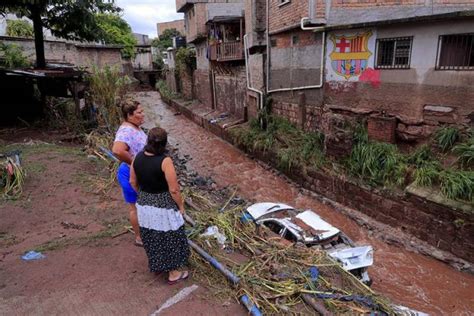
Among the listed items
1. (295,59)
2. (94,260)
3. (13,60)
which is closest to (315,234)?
(94,260)

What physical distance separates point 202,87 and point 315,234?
18999 millimetres

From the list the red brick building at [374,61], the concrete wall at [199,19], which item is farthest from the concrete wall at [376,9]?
the concrete wall at [199,19]

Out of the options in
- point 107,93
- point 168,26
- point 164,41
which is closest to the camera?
point 107,93

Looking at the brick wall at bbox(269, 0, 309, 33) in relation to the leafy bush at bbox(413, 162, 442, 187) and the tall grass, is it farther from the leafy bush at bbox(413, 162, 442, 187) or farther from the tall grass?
the tall grass

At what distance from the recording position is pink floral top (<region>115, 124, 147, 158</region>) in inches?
151

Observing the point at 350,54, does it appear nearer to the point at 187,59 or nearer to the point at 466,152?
the point at 466,152

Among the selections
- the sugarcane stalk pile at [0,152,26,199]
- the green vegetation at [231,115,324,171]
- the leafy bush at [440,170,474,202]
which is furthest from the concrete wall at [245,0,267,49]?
the sugarcane stalk pile at [0,152,26,199]

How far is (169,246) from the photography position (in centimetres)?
356

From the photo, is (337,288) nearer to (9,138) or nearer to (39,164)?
(39,164)

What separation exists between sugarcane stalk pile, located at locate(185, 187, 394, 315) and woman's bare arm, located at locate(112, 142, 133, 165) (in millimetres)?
1466

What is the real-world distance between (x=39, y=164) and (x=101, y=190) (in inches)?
93.5

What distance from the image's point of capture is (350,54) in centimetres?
922

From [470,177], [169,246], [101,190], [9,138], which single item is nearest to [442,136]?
[470,177]

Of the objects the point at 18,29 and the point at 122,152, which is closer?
the point at 122,152
